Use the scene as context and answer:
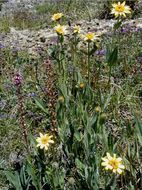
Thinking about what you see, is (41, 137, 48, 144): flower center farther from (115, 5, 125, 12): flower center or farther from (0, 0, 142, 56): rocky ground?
(0, 0, 142, 56): rocky ground

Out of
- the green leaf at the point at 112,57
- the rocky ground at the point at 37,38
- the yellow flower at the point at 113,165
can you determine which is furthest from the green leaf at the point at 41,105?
the rocky ground at the point at 37,38

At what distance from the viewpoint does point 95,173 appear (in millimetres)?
3045

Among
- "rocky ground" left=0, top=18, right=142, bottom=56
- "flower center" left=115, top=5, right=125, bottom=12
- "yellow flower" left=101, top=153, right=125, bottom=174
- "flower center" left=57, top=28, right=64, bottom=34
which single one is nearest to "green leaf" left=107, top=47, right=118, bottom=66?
"flower center" left=115, top=5, right=125, bottom=12

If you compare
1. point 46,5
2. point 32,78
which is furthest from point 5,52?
point 46,5

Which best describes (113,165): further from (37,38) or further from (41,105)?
(37,38)

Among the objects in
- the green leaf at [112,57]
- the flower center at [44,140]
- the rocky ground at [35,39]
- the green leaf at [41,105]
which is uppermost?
the green leaf at [112,57]

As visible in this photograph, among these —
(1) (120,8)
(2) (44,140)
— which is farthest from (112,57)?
(2) (44,140)

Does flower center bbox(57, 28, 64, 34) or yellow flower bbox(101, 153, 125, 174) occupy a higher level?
flower center bbox(57, 28, 64, 34)

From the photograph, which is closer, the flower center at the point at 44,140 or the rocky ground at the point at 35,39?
the flower center at the point at 44,140

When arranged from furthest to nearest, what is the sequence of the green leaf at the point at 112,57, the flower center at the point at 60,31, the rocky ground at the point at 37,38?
the rocky ground at the point at 37,38
the flower center at the point at 60,31
the green leaf at the point at 112,57

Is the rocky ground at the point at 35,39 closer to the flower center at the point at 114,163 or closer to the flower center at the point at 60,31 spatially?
the flower center at the point at 60,31

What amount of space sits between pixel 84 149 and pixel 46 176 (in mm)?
379

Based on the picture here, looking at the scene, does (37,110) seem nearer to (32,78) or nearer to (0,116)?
(0,116)

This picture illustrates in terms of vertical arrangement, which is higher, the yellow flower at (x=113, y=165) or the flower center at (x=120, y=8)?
the flower center at (x=120, y=8)
